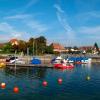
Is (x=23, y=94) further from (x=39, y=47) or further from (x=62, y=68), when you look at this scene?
(x=39, y=47)

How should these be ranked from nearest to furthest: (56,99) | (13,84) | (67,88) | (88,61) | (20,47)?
1. (56,99)
2. (67,88)
3. (13,84)
4. (88,61)
5. (20,47)

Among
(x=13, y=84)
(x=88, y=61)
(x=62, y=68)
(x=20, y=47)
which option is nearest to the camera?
(x=13, y=84)

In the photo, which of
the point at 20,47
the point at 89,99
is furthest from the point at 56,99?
the point at 20,47

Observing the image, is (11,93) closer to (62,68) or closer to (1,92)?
(1,92)

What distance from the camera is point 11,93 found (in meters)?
53.8

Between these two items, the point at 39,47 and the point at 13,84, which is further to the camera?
the point at 39,47

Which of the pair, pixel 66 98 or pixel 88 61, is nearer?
pixel 66 98

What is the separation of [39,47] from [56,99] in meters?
136

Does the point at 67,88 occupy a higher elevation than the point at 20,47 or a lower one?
lower

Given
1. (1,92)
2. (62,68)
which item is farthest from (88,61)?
(1,92)

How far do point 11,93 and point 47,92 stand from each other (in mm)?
6950

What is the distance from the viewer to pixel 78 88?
6100 centimetres

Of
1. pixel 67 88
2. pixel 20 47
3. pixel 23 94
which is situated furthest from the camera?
pixel 20 47

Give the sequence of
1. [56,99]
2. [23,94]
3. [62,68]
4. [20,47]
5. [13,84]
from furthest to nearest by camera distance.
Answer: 1. [20,47]
2. [62,68]
3. [13,84]
4. [23,94]
5. [56,99]
